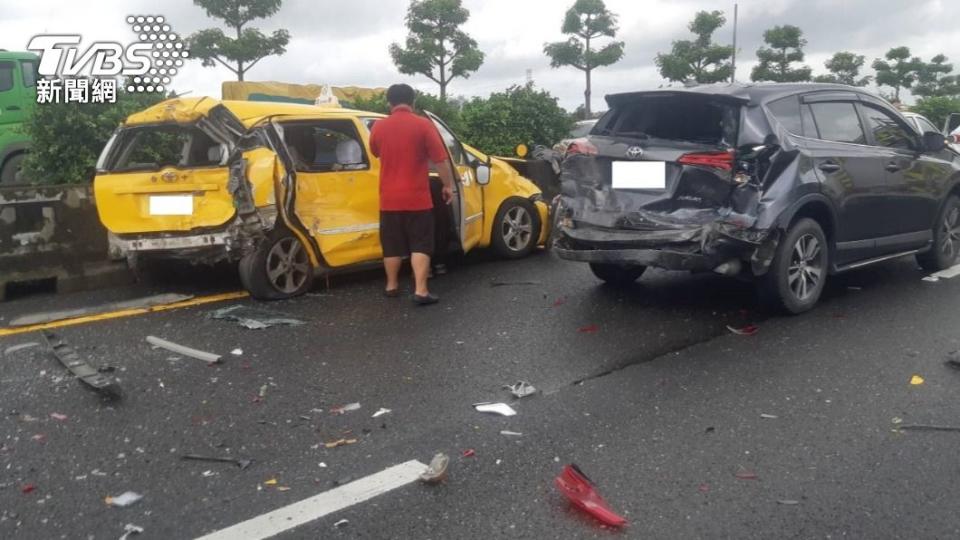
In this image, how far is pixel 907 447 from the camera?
3926 millimetres

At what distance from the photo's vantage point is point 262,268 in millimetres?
6633

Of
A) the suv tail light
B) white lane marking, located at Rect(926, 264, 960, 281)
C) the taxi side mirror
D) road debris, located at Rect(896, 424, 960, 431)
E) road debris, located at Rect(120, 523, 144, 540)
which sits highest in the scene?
the suv tail light

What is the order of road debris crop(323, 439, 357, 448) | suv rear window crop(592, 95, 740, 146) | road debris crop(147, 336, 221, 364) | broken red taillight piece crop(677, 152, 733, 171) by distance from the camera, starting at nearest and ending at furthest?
road debris crop(323, 439, 357, 448) < road debris crop(147, 336, 221, 364) < broken red taillight piece crop(677, 152, 733, 171) < suv rear window crop(592, 95, 740, 146)

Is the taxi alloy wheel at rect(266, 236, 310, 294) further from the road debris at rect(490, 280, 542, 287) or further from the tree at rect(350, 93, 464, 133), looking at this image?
the tree at rect(350, 93, 464, 133)

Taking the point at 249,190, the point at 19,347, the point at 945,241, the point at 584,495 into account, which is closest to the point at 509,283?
the point at 249,190

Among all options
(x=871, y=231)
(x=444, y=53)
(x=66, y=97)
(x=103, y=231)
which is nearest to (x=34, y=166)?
(x=66, y=97)

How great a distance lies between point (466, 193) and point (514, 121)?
201 inches

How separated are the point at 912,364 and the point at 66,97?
859cm

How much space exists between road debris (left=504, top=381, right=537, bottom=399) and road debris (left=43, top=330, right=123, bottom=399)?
2127 mm

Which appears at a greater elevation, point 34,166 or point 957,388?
point 34,166

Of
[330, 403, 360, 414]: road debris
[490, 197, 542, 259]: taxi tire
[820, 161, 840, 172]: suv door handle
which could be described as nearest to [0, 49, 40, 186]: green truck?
[490, 197, 542, 259]: taxi tire

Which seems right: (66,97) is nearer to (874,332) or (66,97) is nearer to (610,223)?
(610,223)

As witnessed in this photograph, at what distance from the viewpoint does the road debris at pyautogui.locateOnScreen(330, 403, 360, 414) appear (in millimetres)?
4430

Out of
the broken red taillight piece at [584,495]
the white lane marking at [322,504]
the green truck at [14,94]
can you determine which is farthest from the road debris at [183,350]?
the green truck at [14,94]
